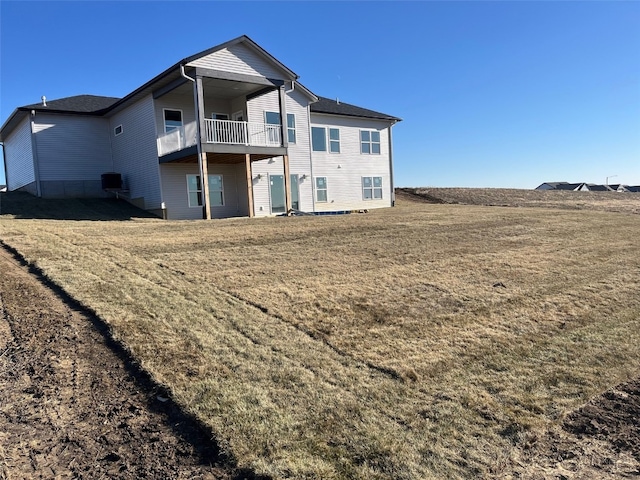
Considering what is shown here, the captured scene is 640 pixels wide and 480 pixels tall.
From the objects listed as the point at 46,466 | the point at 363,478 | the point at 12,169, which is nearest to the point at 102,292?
the point at 46,466

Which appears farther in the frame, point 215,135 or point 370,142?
point 370,142

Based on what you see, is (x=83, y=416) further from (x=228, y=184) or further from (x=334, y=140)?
(x=334, y=140)

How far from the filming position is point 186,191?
19.0 meters

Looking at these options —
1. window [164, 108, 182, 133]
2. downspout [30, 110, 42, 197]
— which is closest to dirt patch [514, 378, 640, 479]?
window [164, 108, 182, 133]

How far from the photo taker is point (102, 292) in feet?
19.8

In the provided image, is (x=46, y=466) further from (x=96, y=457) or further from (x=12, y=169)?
(x=12, y=169)

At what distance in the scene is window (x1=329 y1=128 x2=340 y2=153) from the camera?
2408 cm

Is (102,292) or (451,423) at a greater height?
(102,292)

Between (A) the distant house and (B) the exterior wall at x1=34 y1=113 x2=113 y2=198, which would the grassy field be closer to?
(B) the exterior wall at x1=34 y1=113 x2=113 y2=198

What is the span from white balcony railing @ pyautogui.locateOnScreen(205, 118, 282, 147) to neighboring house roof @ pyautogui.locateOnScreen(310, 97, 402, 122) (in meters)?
4.48

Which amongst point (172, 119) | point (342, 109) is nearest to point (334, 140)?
point (342, 109)

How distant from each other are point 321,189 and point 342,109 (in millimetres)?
4827

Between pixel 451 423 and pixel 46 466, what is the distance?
119 inches

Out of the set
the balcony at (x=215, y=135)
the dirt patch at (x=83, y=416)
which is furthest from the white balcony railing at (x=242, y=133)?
the dirt patch at (x=83, y=416)
